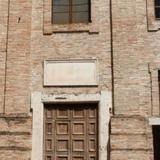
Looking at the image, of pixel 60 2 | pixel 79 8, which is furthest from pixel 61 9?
pixel 79 8

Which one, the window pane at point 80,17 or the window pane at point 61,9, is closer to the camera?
the window pane at point 80,17

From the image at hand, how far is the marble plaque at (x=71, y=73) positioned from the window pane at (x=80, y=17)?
1353mm

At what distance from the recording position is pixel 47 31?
45.0 feet

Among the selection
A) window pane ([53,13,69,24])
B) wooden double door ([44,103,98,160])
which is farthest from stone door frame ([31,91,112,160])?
window pane ([53,13,69,24])

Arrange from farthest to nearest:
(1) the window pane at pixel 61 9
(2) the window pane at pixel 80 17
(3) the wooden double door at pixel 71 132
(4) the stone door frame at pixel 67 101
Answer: (1) the window pane at pixel 61 9, (2) the window pane at pixel 80 17, (3) the wooden double door at pixel 71 132, (4) the stone door frame at pixel 67 101

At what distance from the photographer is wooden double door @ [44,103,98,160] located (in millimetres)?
13023

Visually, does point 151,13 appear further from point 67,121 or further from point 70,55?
point 67,121

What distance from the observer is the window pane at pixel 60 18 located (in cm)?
1402

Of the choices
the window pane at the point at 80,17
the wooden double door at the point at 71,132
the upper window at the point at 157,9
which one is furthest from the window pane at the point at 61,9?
the wooden double door at the point at 71,132

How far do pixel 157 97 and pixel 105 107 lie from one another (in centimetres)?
148

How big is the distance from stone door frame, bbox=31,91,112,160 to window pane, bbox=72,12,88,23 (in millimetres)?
2331

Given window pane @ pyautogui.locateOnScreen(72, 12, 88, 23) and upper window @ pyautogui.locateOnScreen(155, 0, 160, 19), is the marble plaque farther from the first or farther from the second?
upper window @ pyautogui.locateOnScreen(155, 0, 160, 19)

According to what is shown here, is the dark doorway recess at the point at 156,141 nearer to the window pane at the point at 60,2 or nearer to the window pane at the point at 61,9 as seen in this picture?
the window pane at the point at 61,9

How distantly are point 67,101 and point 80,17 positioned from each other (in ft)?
8.66
